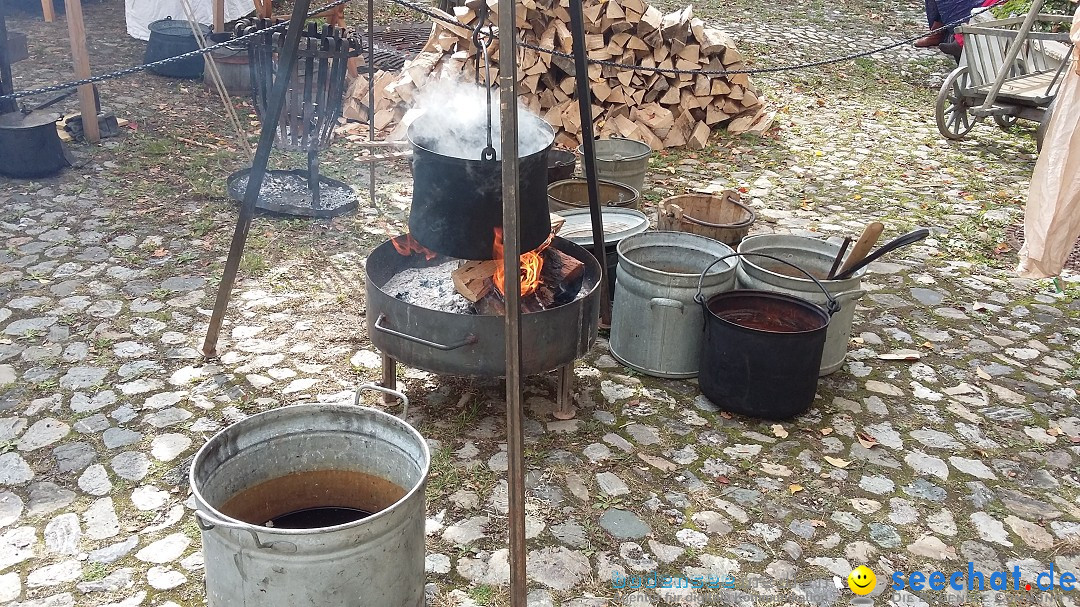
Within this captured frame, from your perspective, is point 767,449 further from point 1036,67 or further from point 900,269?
point 1036,67

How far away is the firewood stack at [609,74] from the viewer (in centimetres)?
849

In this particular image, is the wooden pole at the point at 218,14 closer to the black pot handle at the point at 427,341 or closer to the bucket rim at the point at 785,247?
the black pot handle at the point at 427,341

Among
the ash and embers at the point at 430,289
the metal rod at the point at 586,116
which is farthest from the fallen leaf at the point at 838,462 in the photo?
the ash and embers at the point at 430,289

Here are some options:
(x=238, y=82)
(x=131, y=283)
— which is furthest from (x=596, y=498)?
(x=238, y=82)

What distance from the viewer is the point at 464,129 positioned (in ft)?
13.1

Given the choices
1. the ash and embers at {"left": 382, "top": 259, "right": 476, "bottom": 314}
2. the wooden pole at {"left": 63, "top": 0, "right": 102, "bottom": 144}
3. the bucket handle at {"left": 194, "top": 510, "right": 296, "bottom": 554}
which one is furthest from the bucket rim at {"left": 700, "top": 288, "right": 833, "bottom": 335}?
the wooden pole at {"left": 63, "top": 0, "right": 102, "bottom": 144}

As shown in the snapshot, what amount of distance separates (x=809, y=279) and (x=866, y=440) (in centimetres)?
99

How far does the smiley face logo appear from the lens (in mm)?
3422

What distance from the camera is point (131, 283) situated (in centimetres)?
562

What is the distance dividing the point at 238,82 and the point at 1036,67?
905 cm

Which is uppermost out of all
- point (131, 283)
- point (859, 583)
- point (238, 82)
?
point (238, 82)

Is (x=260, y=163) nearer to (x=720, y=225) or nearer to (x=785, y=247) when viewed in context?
(x=720, y=225)

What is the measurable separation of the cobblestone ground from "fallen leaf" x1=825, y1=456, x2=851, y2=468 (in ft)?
0.04

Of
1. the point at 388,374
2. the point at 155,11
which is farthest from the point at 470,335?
the point at 155,11
